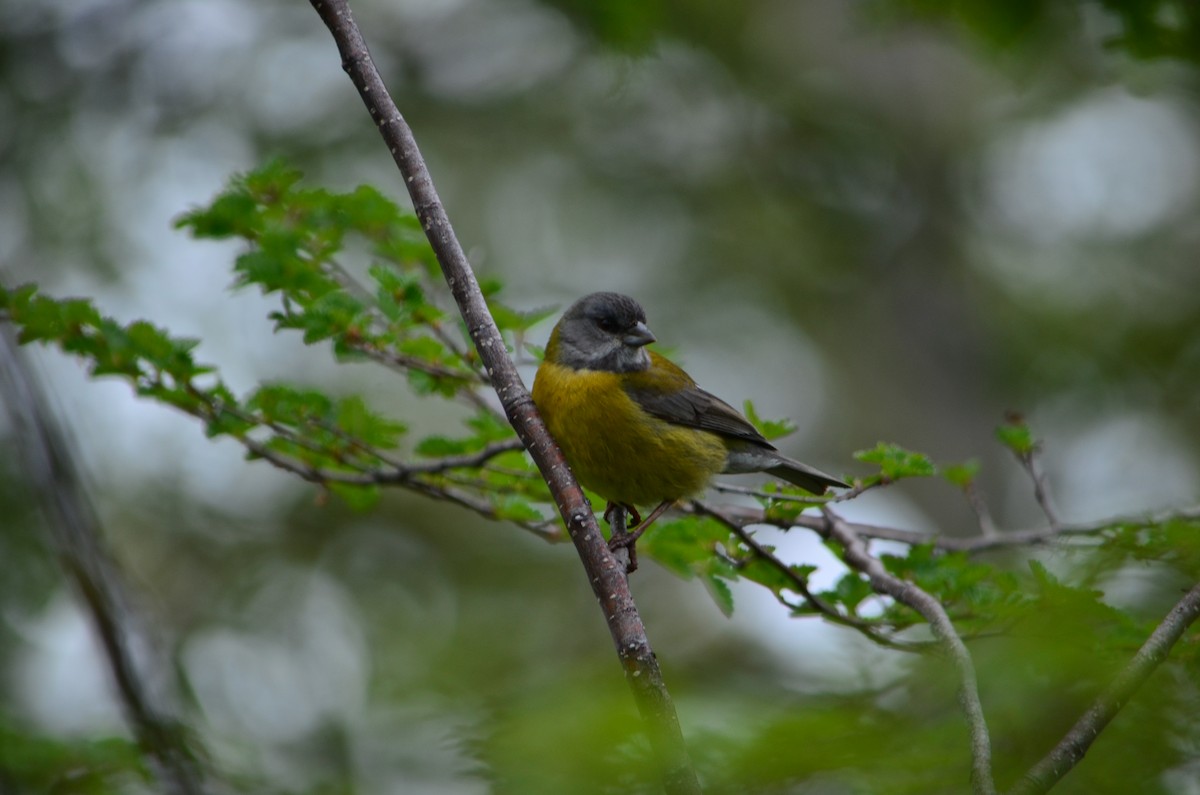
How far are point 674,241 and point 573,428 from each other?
819 cm

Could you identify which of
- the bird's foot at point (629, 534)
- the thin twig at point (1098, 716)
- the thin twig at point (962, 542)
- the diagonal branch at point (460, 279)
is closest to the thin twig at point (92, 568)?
the diagonal branch at point (460, 279)

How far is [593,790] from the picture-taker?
9.25 feet

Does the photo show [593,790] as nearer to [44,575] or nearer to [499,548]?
[44,575]

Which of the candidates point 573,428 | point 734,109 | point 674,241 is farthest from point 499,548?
point 573,428

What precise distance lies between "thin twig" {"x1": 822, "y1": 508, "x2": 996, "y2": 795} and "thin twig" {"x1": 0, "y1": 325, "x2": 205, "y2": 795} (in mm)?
1941

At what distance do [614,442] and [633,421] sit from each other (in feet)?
0.79

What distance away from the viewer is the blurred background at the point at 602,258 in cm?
904

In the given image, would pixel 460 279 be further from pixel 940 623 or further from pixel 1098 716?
pixel 1098 716

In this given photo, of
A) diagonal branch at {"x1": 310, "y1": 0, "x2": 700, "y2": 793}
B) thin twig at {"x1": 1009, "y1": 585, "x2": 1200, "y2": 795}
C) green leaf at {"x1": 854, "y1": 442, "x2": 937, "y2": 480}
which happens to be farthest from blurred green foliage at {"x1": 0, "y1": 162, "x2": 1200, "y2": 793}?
diagonal branch at {"x1": 310, "y1": 0, "x2": 700, "y2": 793}

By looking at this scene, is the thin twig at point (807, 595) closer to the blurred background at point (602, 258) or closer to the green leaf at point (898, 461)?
the green leaf at point (898, 461)

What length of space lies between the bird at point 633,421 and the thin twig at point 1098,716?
2005mm

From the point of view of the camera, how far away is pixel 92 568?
9.85ft

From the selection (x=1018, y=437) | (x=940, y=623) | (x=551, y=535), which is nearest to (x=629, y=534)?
(x=551, y=535)

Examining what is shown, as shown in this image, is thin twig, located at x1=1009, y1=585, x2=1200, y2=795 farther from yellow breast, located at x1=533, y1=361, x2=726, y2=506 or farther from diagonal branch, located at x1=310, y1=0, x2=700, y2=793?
yellow breast, located at x1=533, y1=361, x2=726, y2=506
